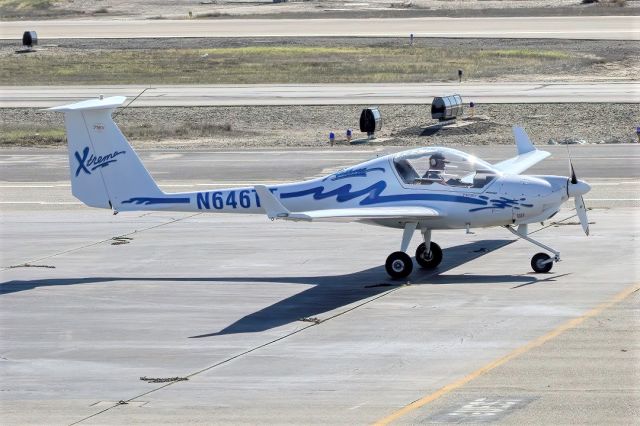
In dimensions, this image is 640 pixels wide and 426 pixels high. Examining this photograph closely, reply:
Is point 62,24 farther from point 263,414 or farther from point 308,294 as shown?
point 263,414

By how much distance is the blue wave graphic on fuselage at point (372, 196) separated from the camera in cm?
2494

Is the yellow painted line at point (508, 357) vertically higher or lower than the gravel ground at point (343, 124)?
lower

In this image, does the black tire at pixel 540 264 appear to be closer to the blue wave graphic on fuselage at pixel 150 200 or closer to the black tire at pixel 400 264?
the black tire at pixel 400 264

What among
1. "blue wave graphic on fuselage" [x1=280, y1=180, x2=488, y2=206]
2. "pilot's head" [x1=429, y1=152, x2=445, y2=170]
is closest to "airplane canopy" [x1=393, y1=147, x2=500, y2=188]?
"pilot's head" [x1=429, y1=152, x2=445, y2=170]

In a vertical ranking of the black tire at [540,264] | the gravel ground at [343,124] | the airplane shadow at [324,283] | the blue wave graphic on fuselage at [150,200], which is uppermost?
the blue wave graphic on fuselage at [150,200]

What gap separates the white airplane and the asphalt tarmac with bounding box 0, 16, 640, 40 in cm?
5931

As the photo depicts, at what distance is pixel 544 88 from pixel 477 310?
39.9 metres

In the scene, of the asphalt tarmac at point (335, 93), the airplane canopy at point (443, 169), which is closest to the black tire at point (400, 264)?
the airplane canopy at point (443, 169)

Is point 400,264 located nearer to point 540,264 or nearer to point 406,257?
point 406,257

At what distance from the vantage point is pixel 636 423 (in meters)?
15.3

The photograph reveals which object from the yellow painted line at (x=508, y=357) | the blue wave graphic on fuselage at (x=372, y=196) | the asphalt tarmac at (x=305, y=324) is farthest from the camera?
the blue wave graphic on fuselage at (x=372, y=196)

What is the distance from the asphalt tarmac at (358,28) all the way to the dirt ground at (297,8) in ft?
17.4

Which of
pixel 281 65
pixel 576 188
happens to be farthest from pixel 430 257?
pixel 281 65

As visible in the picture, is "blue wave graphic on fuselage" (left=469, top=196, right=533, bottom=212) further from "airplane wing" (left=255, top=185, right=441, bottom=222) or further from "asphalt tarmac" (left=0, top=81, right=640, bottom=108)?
"asphalt tarmac" (left=0, top=81, right=640, bottom=108)
